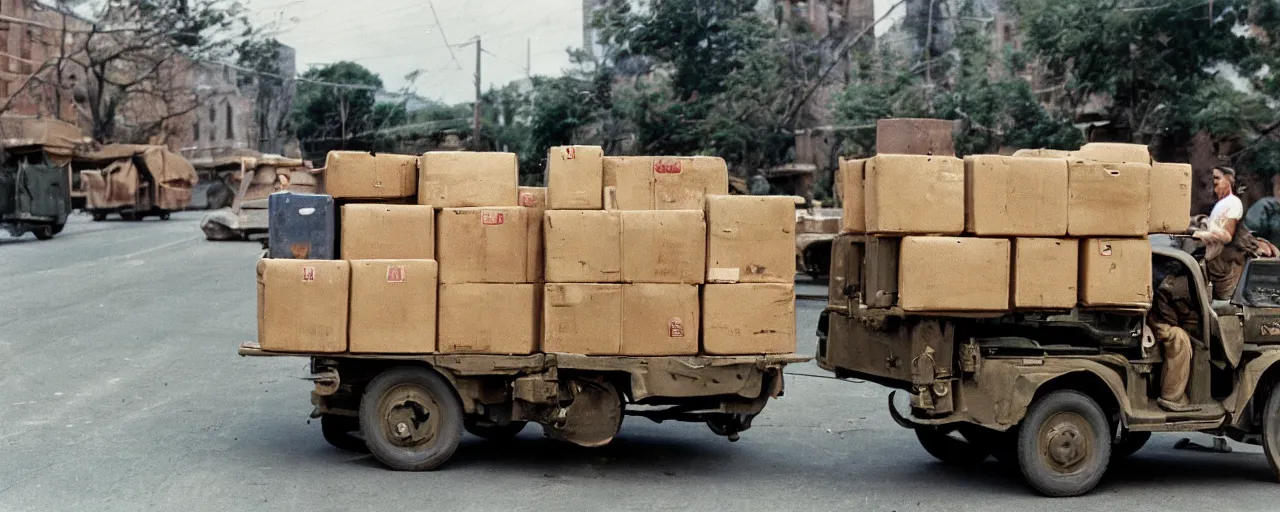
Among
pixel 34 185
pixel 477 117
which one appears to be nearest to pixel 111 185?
pixel 34 185

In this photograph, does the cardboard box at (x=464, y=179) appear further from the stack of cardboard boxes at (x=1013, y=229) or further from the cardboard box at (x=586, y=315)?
the stack of cardboard boxes at (x=1013, y=229)

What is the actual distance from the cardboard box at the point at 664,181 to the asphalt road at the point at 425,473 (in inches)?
69.3

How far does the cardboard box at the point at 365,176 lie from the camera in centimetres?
824

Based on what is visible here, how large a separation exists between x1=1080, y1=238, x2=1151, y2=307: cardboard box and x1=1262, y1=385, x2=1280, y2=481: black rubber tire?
3.80 feet

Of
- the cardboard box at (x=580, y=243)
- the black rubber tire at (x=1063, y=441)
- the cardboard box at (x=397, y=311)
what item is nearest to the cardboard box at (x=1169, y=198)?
the black rubber tire at (x=1063, y=441)

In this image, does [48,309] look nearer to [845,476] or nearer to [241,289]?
[241,289]

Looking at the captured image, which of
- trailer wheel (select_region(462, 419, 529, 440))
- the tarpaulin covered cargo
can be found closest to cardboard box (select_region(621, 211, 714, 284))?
trailer wheel (select_region(462, 419, 529, 440))

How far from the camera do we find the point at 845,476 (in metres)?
8.21

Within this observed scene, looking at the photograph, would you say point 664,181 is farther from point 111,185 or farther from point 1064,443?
point 111,185

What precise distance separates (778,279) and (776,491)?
51.5 inches

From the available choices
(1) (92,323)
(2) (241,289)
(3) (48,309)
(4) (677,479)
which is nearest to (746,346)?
(4) (677,479)

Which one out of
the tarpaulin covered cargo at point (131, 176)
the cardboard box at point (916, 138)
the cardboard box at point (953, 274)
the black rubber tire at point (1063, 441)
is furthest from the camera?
the tarpaulin covered cargo at point (131, 176)

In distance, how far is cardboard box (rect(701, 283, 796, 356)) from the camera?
25.8 feet

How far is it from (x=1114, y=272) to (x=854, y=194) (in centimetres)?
165
